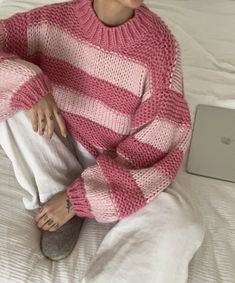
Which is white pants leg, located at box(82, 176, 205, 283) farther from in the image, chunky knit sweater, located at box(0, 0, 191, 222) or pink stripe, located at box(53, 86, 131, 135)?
pink stripe, located at box(53, 86, 131, 135)

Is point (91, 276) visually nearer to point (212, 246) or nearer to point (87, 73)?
point (212, 246)

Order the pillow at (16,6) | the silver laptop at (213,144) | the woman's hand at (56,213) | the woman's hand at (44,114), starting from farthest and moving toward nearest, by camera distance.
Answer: the pillow at (16,6), the silver laptop at (213,144), the woman's hand at (56,213), the woman's hand at (44,114)

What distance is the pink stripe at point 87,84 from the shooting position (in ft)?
2.70

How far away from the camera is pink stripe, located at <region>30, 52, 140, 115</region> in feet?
2.70

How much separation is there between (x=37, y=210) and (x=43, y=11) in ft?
1.25

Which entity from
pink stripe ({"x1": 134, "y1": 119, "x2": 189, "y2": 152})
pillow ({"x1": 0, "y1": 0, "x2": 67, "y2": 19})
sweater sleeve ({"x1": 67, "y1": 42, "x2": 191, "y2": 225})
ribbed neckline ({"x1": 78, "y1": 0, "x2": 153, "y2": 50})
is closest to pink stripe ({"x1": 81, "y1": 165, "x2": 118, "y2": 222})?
sweater sleeve ({"x1": 67, "y1": 42, "x2": 191, "y2": 225})

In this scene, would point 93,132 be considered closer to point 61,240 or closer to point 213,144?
point 61,240

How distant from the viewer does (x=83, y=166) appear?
0.94 metres

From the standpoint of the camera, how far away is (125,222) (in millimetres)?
806

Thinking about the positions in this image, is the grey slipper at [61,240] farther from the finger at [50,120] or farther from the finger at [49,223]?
the finger at [50,120]

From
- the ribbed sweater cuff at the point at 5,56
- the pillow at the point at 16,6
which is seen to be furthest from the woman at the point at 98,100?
the pillow at the point at 16,6

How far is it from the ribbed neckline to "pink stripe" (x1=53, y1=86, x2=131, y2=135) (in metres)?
0.12

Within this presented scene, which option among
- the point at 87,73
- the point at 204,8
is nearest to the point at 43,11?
the point at 87,73

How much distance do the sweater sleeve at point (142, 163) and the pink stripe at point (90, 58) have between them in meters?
0.03
